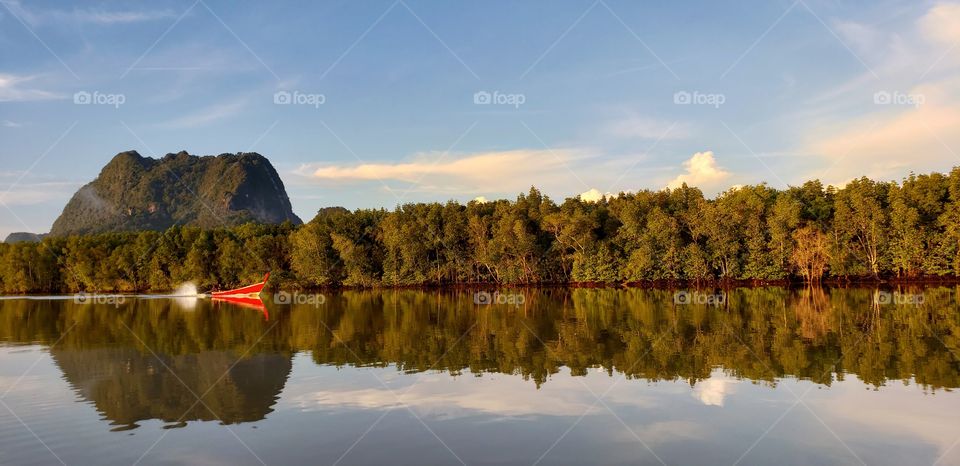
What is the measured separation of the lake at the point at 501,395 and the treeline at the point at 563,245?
4542 centimetres

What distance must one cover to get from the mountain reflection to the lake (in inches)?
4.9

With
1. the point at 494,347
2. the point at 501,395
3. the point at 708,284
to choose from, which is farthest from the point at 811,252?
the point at 501,395

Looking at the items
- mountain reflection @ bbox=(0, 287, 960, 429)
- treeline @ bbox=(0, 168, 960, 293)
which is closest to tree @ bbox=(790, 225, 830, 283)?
treeline @ bbox=(0, 168, 960, 293)

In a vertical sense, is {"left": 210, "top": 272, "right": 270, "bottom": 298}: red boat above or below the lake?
above

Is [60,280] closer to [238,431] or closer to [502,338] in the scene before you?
[502,338]

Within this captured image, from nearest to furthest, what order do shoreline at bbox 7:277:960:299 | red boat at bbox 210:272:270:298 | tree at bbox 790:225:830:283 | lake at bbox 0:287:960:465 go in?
lake at bbox 0:287:960:465, shoreline at bbox 7:277:960:299, red boat at bbox 210:272:270:298, tree at bbox 790:225:830:283

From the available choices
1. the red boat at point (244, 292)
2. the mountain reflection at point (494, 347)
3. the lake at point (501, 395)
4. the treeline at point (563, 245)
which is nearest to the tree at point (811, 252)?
the treeline at point (563, 245)

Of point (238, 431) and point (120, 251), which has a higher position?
Result: point (120, 251)

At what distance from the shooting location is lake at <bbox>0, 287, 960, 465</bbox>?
11.1 metres

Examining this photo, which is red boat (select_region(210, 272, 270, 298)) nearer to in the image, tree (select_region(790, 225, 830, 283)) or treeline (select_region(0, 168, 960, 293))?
treeline (select_region(0, 168, 960, 293))

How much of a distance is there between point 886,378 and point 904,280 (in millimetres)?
59858

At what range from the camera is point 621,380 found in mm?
16422

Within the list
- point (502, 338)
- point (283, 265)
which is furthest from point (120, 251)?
point (502, 338)

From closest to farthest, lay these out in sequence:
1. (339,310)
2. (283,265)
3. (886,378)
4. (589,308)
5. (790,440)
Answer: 1. (790,440)
2. (886,378)
3. (589,308)
4. (339,310)
5. (283,265)
